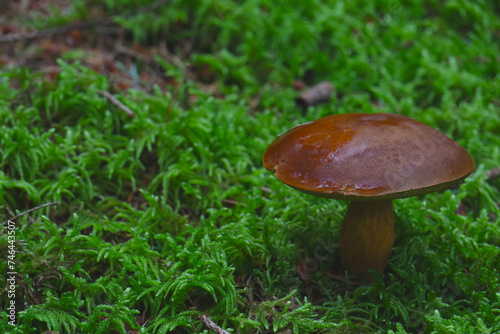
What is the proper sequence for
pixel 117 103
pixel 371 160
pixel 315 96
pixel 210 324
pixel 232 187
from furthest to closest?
pixel 315 96
pixel 117 103
pixel 232 187
pixel 210 324
pixel 371 160

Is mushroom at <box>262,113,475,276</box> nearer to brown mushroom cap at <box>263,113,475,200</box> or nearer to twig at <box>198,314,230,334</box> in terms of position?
brown mushroom cap at <box>263,113,475,200</box>

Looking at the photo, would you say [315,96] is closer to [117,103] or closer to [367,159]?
[117,103]

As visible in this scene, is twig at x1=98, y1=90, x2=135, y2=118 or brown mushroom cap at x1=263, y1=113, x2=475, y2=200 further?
twig at x1=98, y1=90, x2=135, y2=118

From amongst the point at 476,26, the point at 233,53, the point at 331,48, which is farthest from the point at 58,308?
the point at 476,26

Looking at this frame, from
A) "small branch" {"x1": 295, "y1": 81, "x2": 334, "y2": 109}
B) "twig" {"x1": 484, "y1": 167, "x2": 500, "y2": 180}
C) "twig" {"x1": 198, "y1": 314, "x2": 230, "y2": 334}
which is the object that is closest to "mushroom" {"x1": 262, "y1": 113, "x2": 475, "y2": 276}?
"twig" {"x1": 198, "y1": 314, "x2": 230, "y2": 334}

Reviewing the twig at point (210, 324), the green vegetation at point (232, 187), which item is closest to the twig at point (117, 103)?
the green vegetation at point (232, 187)

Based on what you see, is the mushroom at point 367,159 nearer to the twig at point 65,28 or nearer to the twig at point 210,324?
the twig at point 210,324

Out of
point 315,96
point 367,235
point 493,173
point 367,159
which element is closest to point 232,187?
point 367,235
